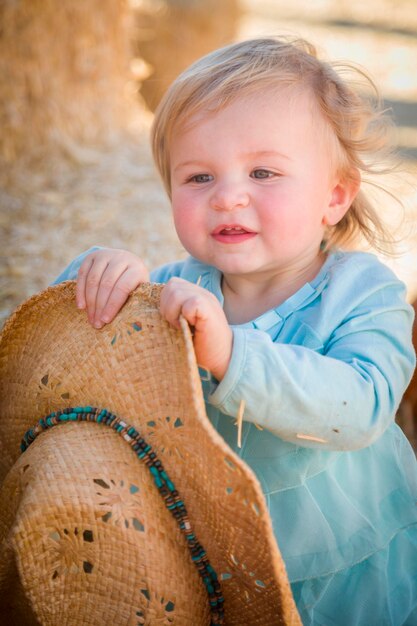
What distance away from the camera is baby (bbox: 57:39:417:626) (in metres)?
1.40

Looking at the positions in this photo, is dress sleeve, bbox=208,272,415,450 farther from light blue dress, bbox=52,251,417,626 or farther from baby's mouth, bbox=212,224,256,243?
baby's mouth, bbox=212,224,256,243

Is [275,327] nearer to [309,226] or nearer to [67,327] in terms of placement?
[309,226]

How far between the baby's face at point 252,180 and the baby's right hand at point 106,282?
186mm

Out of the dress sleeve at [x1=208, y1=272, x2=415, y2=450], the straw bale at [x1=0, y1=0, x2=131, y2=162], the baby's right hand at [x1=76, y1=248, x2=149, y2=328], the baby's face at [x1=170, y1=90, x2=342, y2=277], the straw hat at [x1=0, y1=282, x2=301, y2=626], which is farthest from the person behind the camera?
the straw bale at [x1=0, y1=0, x2=131, y2=162]

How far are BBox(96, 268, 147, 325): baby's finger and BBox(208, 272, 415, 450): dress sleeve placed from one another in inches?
9.9

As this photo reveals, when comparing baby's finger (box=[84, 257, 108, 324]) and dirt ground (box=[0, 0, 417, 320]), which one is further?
dirt ground (box=[0, 0, 417, 320])

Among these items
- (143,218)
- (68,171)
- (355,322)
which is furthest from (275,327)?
(68,171)

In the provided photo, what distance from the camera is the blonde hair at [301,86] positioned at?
1501mm

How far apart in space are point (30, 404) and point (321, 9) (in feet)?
32.7

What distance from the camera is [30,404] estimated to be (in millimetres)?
1422

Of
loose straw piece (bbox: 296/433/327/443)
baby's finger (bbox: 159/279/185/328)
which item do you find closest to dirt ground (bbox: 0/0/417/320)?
loose straw piece (bbox: 296/433/327/443)

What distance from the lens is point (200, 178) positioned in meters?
1.54

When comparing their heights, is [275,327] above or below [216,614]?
above

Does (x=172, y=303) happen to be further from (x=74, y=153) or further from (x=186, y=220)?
(x=74, y=153)
